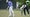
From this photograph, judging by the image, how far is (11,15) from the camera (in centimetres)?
80

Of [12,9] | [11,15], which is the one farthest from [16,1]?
[11,15]

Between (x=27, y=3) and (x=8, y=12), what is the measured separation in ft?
1.23

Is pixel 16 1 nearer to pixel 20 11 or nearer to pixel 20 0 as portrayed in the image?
pixel 20 0

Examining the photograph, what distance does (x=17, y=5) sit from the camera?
88cm

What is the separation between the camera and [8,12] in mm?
841

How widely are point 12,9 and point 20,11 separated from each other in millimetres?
147

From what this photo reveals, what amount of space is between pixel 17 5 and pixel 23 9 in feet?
0.42

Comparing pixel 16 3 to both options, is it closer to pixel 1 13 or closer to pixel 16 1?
pixel 16 1

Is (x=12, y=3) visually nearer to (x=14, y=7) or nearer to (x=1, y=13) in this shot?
(x=14, y=7)

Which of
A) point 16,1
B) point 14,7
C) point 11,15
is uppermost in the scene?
point 16,1

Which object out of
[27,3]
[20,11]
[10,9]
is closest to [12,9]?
[10,9]

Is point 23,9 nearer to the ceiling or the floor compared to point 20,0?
nearer to the floor

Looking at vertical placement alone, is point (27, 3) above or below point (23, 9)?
above

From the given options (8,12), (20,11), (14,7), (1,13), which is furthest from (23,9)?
(1,13)
